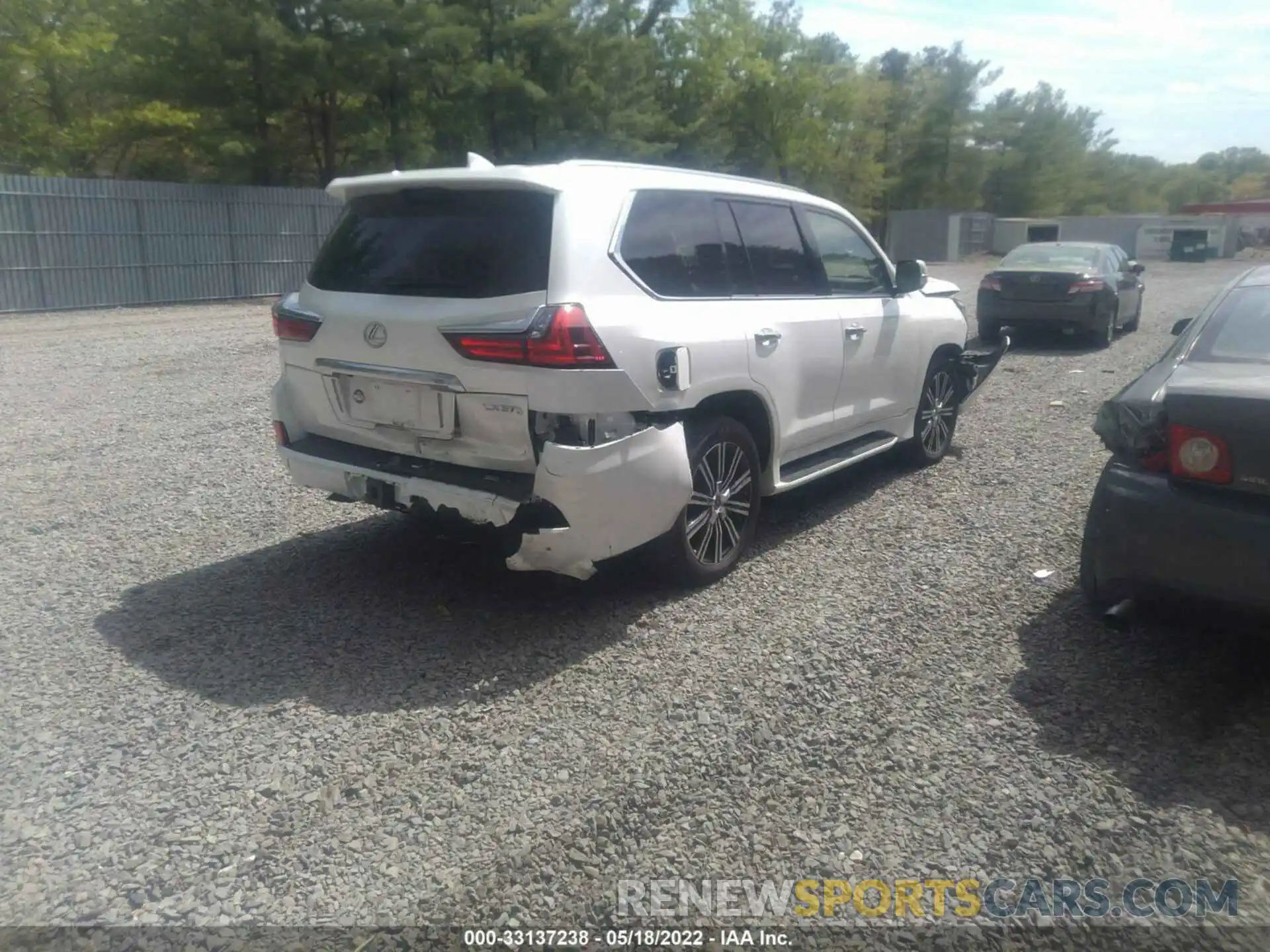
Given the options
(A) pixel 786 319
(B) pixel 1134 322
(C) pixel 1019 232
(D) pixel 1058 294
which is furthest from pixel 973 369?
(C) pixel 1019 232

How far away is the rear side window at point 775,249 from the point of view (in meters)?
5.38

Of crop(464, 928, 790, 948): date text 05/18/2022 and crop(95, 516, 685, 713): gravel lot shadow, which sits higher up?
crop(95, 516, 685, 713): gravel lot shadow

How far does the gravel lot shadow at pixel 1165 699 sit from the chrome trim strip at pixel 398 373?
8.29 ft

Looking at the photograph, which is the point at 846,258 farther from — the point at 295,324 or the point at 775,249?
the point at 295,324

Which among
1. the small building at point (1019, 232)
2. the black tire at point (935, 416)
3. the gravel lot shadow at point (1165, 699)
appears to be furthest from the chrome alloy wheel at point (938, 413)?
the small building at point (1019, 232)

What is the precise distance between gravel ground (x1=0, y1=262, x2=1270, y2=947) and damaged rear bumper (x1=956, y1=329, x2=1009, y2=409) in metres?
1.41

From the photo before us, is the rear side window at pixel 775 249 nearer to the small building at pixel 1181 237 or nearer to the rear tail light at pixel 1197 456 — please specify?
the rear tail light at pixel 1197 456

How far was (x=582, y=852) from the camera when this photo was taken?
120 inches

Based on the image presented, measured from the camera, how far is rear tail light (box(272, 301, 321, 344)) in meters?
4.73

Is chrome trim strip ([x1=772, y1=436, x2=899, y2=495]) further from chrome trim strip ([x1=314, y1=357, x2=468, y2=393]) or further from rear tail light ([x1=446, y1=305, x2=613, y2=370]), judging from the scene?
chrome trim strip ([x1=314, y1=357, x2=468, y2=393])

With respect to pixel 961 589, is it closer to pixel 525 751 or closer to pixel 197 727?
pixel 525 751

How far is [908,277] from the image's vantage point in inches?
259

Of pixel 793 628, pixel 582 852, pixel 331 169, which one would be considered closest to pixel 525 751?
pixel 582 852

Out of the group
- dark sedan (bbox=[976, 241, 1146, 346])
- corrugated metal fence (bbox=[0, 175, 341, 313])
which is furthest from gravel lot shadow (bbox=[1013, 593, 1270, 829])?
corrugated metal fence (bbox=[0, 175, 341, 313])
